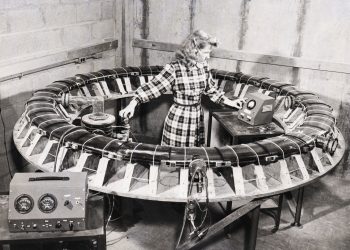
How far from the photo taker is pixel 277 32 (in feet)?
17.5

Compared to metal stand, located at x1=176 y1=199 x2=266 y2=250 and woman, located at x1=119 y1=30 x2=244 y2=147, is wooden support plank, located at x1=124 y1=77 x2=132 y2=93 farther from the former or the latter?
metal stand, located at x1=176 y1=199 x2=266 y2=250

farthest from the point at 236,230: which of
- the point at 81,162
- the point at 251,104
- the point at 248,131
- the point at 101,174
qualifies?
the point at 81,162

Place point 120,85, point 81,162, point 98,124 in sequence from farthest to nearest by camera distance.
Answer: point 120,85 → point 98,124 → point 81,162

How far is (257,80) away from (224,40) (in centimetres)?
99

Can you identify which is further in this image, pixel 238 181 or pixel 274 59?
pixel 274 59

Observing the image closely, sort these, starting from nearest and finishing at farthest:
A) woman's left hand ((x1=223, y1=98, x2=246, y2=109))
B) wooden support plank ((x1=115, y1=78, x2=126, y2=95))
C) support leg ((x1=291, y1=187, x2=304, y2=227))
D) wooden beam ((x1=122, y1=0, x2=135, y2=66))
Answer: support leg ((x1=291, y1=187, x2=304, y2=227)) < woman's left hand ((x1=223, y1=98, x2=246, y2=109)) < wooden support plank ((x1=115, y1=78, x2=126, y2=95)) < wooden beam ((x1=122, y1=0, x2=135, y2=66))

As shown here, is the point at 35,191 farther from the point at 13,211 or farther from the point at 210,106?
the point at 210,106

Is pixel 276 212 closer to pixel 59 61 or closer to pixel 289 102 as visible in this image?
pixel 289 102

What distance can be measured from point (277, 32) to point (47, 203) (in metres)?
3.87

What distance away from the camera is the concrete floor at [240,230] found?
12.8 ft

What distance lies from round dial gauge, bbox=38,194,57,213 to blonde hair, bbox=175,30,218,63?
186cm

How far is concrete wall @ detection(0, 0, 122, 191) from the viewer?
166 inches

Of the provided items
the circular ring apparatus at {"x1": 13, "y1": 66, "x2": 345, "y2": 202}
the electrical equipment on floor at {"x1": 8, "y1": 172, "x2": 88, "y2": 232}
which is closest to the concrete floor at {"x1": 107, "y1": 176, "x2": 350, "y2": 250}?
the circular ring apparatus at {"x1": 13, "y1": 66, "x2": 345, "y2": 202}

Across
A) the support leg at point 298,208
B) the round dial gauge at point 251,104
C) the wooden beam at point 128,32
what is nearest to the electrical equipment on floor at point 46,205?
the round dial gauge at point 251,104
